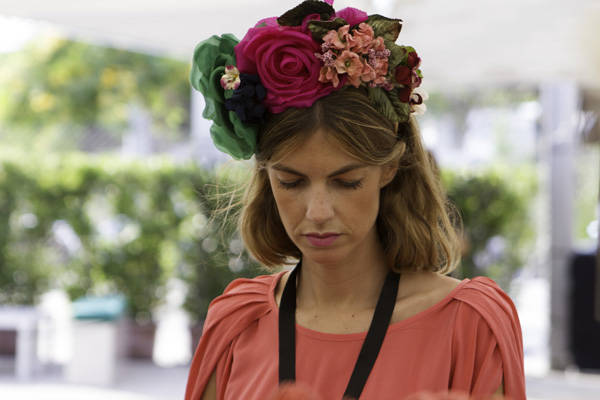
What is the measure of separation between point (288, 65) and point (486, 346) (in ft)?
2.27

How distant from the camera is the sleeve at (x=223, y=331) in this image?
1.86 m

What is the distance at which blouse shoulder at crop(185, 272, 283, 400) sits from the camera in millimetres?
1868

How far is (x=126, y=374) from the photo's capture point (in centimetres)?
649

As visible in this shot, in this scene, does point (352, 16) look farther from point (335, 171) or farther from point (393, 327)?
point (393, 327)

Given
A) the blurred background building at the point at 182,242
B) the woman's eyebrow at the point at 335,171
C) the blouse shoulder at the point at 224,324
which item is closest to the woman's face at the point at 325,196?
the woman's eyebrow at the point at 335,171

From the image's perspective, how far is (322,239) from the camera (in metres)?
1.58

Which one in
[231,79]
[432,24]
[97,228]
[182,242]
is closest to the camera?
[231,79]

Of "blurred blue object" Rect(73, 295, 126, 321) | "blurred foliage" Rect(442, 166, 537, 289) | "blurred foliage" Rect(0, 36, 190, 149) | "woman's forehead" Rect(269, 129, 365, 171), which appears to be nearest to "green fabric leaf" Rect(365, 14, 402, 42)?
"woman's forehead" Rect(269, 129, 365, 171)

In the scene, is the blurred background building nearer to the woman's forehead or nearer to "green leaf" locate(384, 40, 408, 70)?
"green leaf" locate(384, 40, 408, 70)

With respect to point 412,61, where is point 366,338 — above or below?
below

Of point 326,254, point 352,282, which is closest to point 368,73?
point 326,254

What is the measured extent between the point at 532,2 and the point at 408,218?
8.26 ft

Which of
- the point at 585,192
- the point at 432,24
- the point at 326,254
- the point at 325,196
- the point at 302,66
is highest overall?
the point at 432,24

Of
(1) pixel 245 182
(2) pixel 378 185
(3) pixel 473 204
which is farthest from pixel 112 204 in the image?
(2) pixel 378 185
